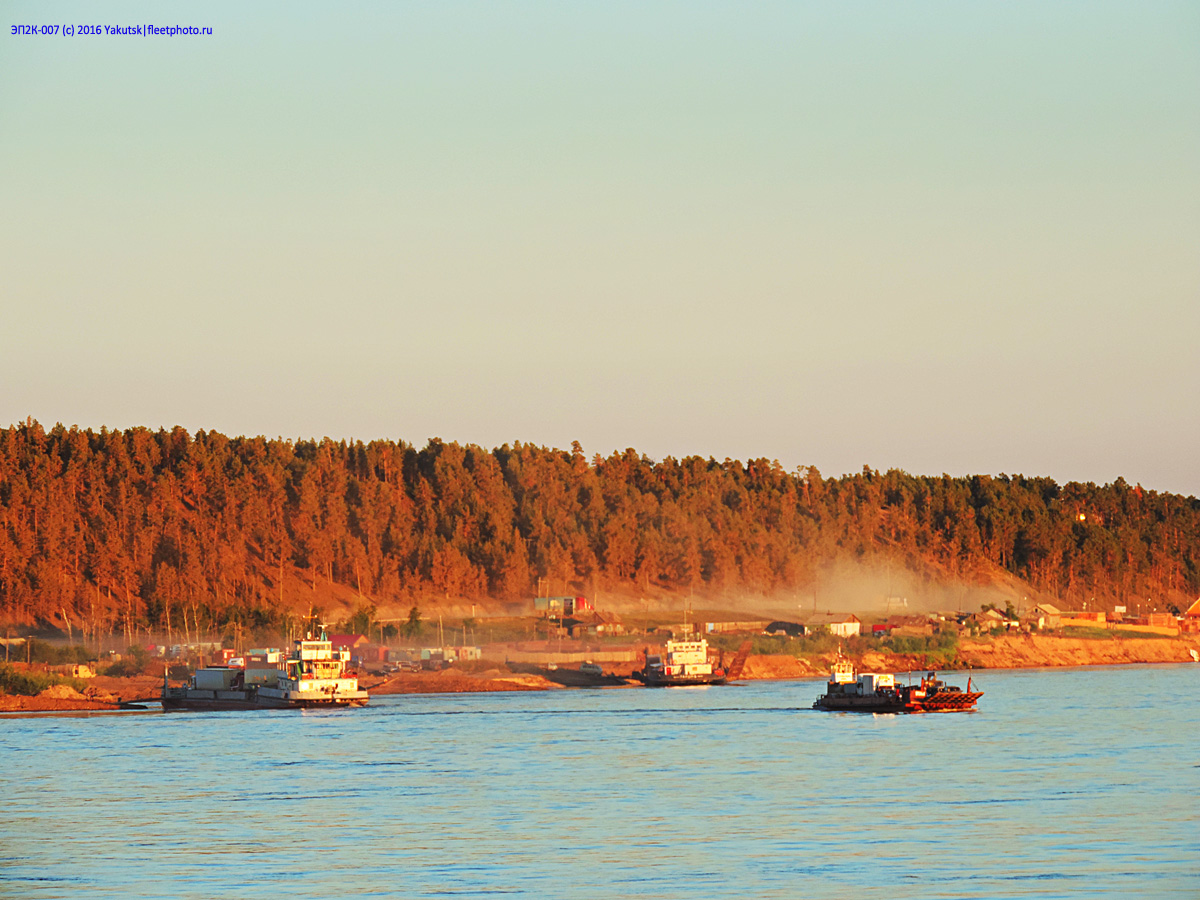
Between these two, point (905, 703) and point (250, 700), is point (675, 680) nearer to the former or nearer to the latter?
point (905, 703)

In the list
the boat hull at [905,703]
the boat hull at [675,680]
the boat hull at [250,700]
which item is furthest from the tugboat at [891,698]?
the boat hull at [250,700]

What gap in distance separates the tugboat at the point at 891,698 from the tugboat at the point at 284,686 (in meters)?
42.1

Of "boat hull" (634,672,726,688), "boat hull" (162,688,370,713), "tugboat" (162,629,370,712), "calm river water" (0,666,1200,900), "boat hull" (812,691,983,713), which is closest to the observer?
"calm river water" (0,666,1200,900)

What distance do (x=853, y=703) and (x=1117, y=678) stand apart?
67339 millimetres

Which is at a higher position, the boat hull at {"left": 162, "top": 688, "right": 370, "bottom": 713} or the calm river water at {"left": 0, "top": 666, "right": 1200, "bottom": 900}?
the calm river water at {"left": 0, "top": 666, "right": 1200, "bottom": 900}

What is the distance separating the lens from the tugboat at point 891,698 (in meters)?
125

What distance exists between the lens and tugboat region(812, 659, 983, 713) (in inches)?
4931

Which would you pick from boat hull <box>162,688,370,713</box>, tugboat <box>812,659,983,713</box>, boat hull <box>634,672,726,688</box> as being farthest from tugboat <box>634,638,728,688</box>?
tugboat <box>812,659,983,713</box>

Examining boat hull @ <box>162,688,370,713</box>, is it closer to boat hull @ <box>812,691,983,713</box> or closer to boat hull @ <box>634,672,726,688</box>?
boat hull @ <box>634,672,726,688</box>

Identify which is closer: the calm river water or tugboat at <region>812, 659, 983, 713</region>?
the calm river water

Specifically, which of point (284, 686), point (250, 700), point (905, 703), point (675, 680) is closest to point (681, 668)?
point (675, 680)

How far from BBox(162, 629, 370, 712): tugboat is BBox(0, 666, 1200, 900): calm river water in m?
23.0

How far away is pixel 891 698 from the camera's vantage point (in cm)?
12712

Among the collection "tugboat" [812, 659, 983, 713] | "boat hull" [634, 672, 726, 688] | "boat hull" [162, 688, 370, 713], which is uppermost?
"tugboat" [812, 659, 983, 713]
